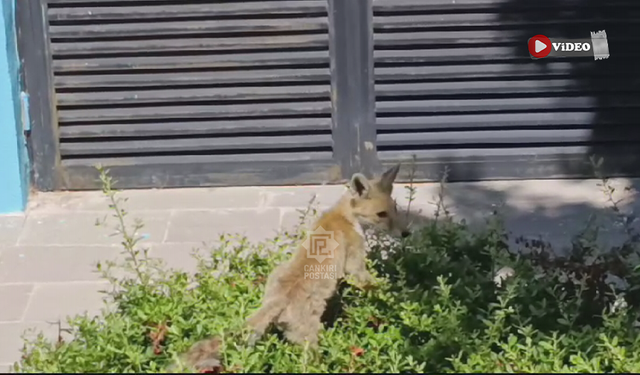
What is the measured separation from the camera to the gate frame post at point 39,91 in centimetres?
675

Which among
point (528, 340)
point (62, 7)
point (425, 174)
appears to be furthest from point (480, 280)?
point (62, 7)

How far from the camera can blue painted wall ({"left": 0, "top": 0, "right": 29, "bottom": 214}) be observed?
6590mm

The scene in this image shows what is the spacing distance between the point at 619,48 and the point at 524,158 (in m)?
0.94

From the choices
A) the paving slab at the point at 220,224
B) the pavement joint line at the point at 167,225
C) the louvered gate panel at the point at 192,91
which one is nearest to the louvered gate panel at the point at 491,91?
the louvered gate panel at the point at 192,91

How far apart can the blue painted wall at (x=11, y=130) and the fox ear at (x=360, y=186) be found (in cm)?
288

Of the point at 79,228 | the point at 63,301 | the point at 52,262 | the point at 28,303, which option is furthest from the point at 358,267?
the point at 79,228

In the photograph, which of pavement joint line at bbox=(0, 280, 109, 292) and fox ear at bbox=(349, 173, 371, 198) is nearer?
fox ear at bbox=(349, 173, 371, 198)

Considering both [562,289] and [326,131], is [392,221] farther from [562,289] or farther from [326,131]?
[326,131]

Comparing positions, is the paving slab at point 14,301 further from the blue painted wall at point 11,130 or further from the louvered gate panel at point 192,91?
the louvered gate panel at point 192,91

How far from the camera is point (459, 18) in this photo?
6.83m

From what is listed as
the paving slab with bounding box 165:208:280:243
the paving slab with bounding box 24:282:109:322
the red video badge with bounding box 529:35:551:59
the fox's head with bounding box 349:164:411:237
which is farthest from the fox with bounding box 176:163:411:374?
the red video badge with bounding box 529:35:551:59

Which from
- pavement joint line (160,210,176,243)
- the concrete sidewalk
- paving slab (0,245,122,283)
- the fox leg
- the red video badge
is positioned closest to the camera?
the fox leg

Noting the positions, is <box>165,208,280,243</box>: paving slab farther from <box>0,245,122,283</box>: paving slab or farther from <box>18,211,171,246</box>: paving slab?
<box>0,245,122,283</box>: paving slab

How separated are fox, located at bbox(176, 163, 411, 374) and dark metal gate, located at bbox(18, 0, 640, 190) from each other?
2239 mm
